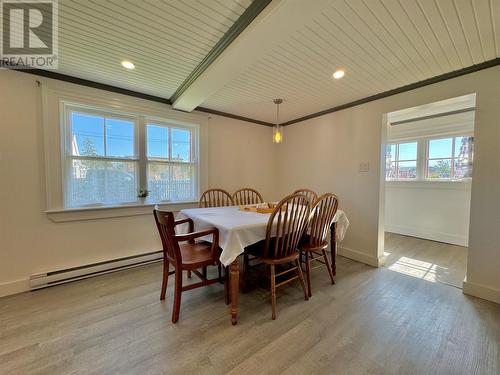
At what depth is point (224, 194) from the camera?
3.28 m

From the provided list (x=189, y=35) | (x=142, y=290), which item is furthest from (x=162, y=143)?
(x=142, y=290)

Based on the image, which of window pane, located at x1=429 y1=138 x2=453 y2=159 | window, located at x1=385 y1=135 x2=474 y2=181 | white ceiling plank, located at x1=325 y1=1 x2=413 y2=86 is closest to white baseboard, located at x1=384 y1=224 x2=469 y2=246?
window, located at x1=385 y1=135 x2=474 y2=181

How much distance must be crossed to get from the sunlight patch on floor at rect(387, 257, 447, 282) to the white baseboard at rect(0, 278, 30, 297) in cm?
406

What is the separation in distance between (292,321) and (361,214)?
1.87 metres

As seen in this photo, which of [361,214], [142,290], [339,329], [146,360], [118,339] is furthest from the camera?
[361,214]

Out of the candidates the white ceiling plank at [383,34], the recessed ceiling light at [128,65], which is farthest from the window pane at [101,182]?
the white ceiling plank at [383,34]

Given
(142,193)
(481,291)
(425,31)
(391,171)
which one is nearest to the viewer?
(425,31)

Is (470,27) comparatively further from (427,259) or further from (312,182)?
(427,259)

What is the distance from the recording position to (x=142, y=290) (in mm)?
2094

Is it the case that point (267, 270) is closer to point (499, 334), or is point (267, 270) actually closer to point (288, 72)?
point (499, 334)

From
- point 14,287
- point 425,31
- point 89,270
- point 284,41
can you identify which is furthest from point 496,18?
point 14,287

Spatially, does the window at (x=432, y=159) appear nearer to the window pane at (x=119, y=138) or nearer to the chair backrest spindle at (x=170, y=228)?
the chair backrest spindle at (x=170, y=228)

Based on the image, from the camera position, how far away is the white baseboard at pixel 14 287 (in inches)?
77.3

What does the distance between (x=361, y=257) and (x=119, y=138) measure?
3564mm
